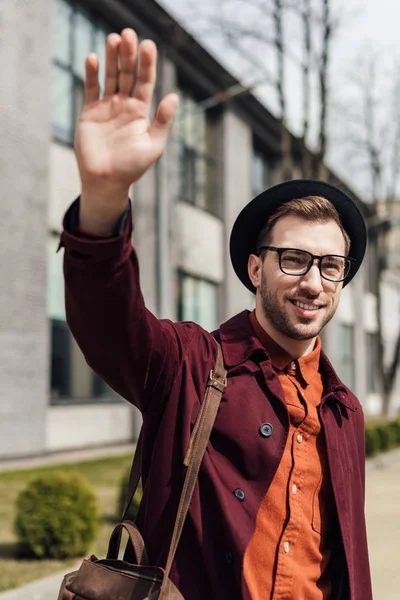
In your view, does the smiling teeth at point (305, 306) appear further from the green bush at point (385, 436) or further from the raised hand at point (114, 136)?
the green bush at point (385, 436)

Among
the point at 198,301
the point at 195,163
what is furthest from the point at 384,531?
the point at 195,163

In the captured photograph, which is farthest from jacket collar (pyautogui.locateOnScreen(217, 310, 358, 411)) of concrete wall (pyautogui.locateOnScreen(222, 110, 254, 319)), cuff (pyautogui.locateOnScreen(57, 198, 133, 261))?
concrete wall (pyautogui.locateOnScreen(222, 110, 254, 319))

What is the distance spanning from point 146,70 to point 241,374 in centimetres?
94

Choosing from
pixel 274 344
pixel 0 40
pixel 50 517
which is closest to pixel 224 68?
pixel 0 40

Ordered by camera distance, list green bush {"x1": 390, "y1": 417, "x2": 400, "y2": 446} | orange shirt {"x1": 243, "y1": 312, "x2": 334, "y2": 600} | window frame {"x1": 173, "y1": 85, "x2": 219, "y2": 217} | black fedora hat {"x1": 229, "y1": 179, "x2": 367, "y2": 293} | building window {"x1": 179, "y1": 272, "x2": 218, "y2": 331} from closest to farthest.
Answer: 1. orange shirt {"x1": 243, "y1": 312, "x2": 334, "y2": 600}
2. black fedora hat {"x1": 229, "y1": 179, "x2": 367, "y2": 293}
3. green bush {"x1": 390, "y1": 417, "x2": 400, "y2": 446}
4. building window {"x1": 179, "y1": 272, "x2": 218, "y2": 331}
5. window frame {"x1": 173, "y1": 85, "x2": 219, "y2": 217}

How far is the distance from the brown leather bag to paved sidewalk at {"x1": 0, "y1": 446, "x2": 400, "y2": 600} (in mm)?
3630

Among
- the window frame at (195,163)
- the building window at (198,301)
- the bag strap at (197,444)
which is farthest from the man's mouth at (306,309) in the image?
the window frame at (195,163)

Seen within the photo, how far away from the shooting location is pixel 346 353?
3797 cm

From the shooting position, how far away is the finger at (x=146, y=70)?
1558 mm

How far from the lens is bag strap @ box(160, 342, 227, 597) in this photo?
6.59ft

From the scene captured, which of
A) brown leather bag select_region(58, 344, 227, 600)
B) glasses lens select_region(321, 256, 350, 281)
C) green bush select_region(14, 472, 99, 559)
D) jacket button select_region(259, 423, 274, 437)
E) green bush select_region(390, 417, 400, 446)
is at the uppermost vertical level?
glasses lens select_region(321, 256, 350, 281)

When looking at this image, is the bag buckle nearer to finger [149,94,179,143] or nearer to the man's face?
the man's face

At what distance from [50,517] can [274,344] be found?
502 cm

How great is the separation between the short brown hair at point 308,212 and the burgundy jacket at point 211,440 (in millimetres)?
353
